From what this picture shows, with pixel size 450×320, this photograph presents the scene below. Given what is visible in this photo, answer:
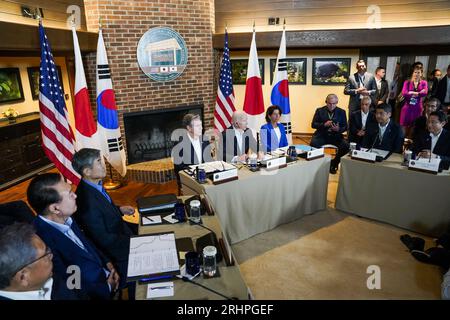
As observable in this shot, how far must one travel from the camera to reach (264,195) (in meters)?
3.38

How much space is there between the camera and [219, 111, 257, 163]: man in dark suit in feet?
12.7

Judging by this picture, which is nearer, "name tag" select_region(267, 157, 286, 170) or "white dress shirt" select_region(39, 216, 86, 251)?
"white dress shirt" select_region(39, 216, 86, 251)

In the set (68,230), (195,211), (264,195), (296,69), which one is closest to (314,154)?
(264,195)

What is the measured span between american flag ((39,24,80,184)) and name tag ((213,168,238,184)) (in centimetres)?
191

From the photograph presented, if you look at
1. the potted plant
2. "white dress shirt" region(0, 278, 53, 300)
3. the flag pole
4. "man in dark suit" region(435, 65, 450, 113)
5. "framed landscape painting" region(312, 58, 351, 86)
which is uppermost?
"framed landscape painting" region(312, 58, 351, 86)

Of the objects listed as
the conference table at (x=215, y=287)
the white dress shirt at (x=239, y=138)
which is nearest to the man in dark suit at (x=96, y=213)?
the conference table at (x=215, y=287)

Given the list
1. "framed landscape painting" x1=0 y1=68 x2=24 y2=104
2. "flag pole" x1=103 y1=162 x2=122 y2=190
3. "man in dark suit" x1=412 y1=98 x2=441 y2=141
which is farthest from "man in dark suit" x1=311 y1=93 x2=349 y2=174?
"framed landscape painting" x1=0 y1=68 x2=24 y2=104

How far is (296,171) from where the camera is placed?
3.54 meters

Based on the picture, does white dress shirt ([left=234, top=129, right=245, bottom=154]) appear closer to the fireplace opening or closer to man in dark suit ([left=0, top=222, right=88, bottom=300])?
the fireplace opening

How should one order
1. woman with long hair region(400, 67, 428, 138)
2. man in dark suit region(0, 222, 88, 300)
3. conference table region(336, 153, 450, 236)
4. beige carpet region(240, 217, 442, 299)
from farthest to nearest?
woman with long hair region(400, 67, 428, 138) < conference table region(336, 153, 450, 236) < beige carpet region(240, 217, 442, 299) < man in dark suit region(0, 222, 88, 300)

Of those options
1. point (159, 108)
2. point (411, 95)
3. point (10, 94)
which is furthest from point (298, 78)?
point (10, 94)

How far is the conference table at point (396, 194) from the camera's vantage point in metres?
3.22
